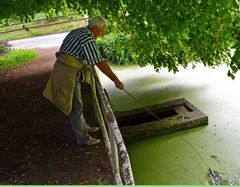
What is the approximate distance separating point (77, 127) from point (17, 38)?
18.6 m

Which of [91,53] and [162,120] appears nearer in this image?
[91,53]

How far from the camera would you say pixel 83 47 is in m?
3.65

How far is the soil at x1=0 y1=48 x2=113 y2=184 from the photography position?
3.55 meters

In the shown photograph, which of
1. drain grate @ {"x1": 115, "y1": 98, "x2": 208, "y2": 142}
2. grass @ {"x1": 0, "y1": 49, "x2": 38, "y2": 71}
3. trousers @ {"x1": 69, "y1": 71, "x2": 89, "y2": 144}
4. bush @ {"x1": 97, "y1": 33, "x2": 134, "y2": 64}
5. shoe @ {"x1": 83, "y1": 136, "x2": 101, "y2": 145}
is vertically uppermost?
trousers @ {"x1": 69, "y1": 71, "x2": 89, "y2": 144}

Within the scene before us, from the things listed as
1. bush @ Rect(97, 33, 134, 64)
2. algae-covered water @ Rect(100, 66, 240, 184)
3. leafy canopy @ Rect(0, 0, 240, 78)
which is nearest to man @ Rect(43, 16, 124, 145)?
leafy canopy @ Rect(0, 0, 240, 78)

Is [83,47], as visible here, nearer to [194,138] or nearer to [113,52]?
[194,138]

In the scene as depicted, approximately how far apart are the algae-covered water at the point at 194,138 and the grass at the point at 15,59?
4404 millimetres

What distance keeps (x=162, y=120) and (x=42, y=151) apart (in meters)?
2.31

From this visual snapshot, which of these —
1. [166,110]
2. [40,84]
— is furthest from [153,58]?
[40,84]

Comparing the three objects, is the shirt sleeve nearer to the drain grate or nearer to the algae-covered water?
the algae-covered water

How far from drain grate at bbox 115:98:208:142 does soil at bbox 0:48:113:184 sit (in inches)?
42.8

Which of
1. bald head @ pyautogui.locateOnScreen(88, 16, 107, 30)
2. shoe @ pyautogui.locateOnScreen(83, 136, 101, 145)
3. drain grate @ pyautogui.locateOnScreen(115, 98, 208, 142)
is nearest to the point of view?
bald head @ pyautogui.locateOnScreen(88, 16, 107, 30)

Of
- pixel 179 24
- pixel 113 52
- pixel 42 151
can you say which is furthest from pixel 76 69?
pixel 113 52

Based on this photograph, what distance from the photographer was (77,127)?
13.3 ft
